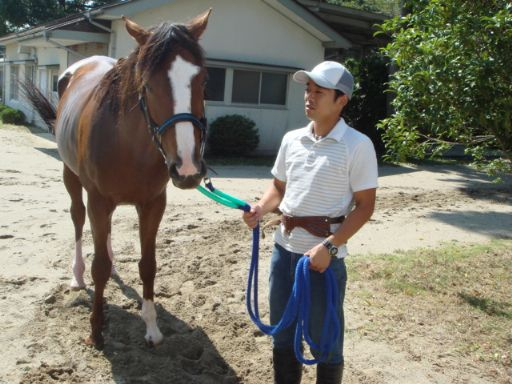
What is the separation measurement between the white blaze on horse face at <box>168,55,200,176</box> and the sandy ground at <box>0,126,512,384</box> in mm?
1365

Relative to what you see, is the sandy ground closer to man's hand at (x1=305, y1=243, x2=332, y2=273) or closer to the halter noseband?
man's hand at (x1=305, y1=243, x2=332, y2=273)

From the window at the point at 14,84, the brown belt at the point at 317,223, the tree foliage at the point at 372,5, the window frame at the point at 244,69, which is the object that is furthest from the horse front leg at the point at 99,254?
the tree foliage at the point at 372,5

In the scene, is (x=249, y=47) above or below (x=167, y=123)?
above

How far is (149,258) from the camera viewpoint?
3.66 m

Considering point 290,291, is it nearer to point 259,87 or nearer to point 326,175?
point 326,175

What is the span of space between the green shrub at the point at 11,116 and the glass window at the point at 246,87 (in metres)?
8.96

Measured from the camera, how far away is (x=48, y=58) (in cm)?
1702

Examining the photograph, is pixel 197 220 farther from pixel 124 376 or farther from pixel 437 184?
pixel 437 184

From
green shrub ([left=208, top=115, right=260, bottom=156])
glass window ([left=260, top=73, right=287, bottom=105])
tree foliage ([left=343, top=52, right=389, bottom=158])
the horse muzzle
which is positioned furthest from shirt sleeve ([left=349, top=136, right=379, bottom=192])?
tree foliage ([left=343, top=52, right=389, bottom=158])

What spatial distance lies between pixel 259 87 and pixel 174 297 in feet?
37.9

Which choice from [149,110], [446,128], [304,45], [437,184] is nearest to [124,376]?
[149,110]

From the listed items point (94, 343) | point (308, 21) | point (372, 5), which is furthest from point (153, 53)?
point (372, 5)

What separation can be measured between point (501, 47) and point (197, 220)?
409cm

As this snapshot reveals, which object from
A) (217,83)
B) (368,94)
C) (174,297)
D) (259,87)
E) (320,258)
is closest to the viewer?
(320,258)
